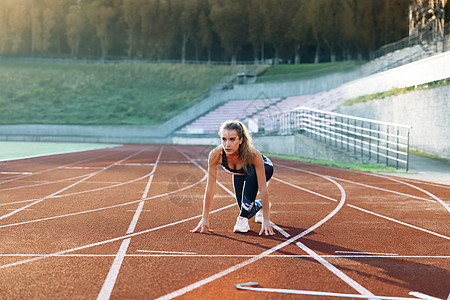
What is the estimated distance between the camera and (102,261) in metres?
4.36

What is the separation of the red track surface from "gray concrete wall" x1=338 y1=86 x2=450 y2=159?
7.13 meters

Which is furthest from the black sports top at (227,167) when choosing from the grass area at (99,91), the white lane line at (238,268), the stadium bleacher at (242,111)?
the grass area at (99,91)

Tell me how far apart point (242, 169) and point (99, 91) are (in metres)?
51.5

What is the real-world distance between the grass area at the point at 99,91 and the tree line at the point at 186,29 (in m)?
7.43

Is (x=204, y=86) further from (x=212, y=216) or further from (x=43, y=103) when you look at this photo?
(x=212, y=216)

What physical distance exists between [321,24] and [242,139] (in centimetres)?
5911

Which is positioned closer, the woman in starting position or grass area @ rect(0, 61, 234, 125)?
the woman in starting position

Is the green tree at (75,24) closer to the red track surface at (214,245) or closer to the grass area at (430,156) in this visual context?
the grass area at (430,156)

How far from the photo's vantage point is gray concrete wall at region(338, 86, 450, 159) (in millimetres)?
15922

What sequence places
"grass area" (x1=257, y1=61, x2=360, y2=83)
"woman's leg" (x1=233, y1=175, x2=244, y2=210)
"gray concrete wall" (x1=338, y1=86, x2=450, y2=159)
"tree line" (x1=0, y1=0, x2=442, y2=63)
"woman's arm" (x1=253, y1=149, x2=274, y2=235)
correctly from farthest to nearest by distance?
"tree line" (x1=0, y1=0, x2=442, y2=63)
"grass area" (x1=257, y1=61, x2=360, y2=83)
"gray concrete wall" (x1=338, y1=86, x2=450, y2=159)
"woman's leg" (x1=233, y1=175, x2=244, y2=210)
"woman's arm" (x1=253, y1=149, x2=274, y2=235)

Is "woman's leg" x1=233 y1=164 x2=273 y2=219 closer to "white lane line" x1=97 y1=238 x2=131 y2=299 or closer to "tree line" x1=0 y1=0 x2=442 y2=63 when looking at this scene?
"white lane line" x1=97 y1=238 x2=131 y2=299

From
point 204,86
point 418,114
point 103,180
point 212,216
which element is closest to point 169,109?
point 204,86

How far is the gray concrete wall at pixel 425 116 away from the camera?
1592cm

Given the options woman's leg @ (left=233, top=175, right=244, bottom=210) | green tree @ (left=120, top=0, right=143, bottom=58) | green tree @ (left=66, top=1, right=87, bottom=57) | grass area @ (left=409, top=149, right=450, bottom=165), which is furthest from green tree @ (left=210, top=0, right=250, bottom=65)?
woman's leg @ (left=233, top=175, right=244, bottom=210)
